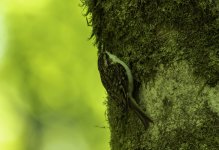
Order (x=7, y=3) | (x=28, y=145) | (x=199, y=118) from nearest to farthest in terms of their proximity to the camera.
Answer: (x=199, y=118), (x=7, y=3), (x=28, y=145)

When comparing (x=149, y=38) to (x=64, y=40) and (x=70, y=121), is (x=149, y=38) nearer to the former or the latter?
(x=64, y=40)

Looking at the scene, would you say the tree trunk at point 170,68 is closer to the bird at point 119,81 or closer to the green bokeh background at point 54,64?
the bird at point 119,81

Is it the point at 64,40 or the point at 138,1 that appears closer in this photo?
the point at 138,1

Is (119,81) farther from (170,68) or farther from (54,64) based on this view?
(54,64)

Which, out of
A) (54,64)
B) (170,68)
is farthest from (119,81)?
(54,64)

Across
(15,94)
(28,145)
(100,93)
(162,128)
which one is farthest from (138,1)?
(28,145)
